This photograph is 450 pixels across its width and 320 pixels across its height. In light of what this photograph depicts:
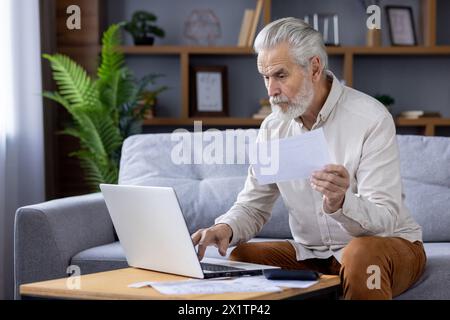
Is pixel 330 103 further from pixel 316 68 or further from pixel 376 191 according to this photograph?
pixel 376 191

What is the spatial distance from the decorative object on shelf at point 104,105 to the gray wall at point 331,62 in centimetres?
52

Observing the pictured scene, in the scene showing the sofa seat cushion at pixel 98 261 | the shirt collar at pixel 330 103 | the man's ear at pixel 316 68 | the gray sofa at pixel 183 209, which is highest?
the man's ear at pixel 316 68

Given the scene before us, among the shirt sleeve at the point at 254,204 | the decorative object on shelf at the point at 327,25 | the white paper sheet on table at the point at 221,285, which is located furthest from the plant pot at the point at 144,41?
the white paper sheet on table at the point at 221,285

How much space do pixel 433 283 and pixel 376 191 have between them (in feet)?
1.36

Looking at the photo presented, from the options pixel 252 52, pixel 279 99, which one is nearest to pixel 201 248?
pixel 279 99

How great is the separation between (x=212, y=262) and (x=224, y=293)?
388 mm

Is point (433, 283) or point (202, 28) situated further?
point (202, 28)

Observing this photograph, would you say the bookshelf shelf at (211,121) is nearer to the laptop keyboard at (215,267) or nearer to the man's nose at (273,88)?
the man's nose at (273,88)

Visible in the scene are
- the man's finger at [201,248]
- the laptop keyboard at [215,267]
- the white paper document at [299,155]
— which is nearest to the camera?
the white paper document at [299,155]

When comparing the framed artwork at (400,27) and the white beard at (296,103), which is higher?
the framed artwork at (400,27)

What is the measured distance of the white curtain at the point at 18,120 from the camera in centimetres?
370

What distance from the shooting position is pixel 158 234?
74.0 inches

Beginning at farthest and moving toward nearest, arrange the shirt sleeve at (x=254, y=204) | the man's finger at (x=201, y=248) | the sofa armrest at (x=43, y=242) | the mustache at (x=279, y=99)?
the sofa armrest at (x=43, y=242)
the shirt sleeve at (x=254, y=204)
the mustache at (x=279, y=99)
the man's finger at (x=201, y=248)

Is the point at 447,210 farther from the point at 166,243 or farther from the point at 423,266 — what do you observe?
the point at 166,243
